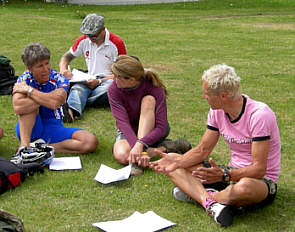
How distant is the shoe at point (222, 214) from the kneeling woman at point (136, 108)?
A: 4.02 ft

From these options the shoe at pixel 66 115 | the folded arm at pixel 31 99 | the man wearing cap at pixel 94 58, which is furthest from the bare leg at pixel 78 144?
the man wearing cap at pixel 94 58

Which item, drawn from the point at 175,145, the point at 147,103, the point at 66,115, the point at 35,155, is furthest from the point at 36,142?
the point at 175,145

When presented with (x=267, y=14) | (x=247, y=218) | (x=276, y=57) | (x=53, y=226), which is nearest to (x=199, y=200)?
(x=247, y=218)

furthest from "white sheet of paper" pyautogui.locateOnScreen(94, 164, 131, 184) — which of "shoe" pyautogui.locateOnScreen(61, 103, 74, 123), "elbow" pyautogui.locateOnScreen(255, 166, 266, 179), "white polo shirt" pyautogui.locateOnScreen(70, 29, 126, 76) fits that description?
"white polo shirt" pyautogui.locateOnScreen(70, 29, 126, 76)

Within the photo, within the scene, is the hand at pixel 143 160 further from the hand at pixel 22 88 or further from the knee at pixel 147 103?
the hand at pixel 22 88

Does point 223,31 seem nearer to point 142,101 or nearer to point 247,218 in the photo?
point 142,101

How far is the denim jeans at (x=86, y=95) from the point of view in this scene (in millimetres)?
6980

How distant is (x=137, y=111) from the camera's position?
5.36 meters

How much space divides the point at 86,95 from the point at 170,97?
1487 millimetres

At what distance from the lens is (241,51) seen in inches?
484

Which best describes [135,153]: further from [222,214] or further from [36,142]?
[222,214]

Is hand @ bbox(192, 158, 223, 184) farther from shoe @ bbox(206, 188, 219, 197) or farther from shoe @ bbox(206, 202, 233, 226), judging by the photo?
shoe @ bbox(206, 188, 219, 197)

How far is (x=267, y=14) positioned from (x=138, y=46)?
10209mm

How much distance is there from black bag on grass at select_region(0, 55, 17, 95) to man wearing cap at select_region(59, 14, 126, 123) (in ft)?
3.96
